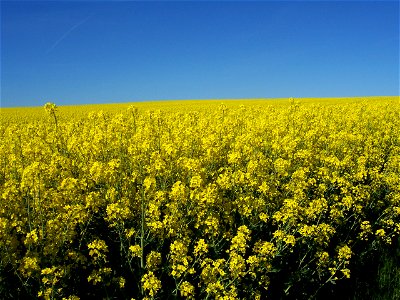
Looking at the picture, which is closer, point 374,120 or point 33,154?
point 33,154

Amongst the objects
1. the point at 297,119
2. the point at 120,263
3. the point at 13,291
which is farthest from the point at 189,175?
the point at 297,119

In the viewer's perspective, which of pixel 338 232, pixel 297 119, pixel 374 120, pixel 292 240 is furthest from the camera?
pixel 374 120

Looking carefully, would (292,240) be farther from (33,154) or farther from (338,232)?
(33,154)

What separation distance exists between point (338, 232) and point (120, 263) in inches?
122

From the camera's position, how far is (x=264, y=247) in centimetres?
361

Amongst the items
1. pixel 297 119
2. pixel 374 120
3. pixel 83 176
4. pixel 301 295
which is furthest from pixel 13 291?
pixel 374 120

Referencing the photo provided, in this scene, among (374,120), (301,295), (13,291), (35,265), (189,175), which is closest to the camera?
(35,265)

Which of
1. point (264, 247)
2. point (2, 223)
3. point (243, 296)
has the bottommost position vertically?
point (243, 296)

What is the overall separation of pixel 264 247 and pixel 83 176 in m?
2.63

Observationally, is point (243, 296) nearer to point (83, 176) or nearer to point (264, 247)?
point (264, 247)

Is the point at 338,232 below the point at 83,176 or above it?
below

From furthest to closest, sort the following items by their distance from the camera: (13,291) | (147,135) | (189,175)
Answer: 1. (147,135)
2. (189,175)
3. (13,291)

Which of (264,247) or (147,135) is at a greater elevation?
(147,135)

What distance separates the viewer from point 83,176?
4879mm
